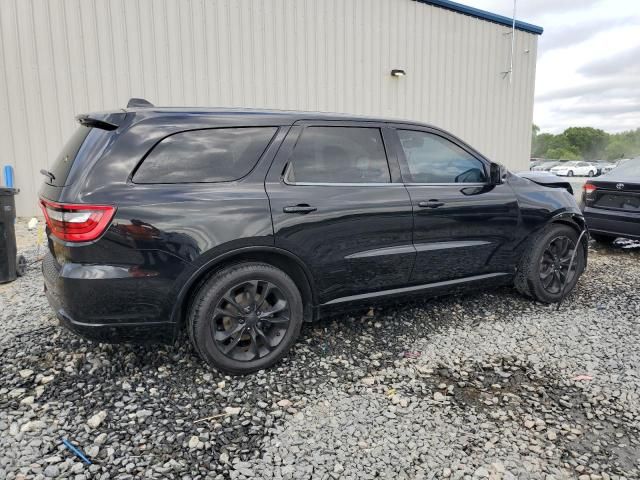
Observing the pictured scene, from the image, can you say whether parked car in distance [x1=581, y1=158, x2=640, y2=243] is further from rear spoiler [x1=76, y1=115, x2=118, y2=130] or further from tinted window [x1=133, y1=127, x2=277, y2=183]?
rear spoiler [x1=76, y1=115, x2=118, y2=130]

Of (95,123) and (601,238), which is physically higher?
(95,123)

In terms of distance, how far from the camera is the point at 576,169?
43.8 meters

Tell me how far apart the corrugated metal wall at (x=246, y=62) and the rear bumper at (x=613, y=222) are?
5938 millimetres

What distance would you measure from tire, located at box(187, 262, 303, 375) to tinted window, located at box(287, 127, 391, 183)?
0.69m

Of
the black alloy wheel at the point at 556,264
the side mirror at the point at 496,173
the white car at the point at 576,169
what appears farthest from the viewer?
the white car at the point at 576,169

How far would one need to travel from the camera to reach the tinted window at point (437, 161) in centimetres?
353

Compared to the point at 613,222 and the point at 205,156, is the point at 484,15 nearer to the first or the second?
the point at 613,222

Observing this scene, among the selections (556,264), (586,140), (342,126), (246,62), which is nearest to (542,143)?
(586,140)

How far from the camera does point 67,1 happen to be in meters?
7.79

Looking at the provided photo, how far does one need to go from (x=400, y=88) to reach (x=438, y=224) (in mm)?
8561

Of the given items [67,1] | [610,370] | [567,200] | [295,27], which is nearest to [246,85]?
[295,27]

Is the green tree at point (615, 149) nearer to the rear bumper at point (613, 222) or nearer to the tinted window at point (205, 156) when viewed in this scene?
the rear bumper at point (613, 222)

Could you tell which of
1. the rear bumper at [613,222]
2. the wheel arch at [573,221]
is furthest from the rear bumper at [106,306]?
the rear bumper at [613,222]

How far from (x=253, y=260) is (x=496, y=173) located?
2197 mm
